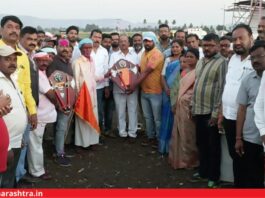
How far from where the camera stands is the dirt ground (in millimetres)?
5117

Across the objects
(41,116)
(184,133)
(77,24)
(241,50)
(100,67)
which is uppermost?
(77,24)

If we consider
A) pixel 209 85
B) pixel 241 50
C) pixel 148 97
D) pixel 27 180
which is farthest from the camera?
pixel 148 97

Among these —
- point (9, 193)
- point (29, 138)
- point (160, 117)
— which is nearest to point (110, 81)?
point (160, 117)

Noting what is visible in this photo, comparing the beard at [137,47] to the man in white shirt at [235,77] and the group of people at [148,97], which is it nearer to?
the group of people at [148,97]

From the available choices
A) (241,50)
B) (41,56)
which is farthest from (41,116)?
(241,50)

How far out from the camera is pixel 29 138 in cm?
508

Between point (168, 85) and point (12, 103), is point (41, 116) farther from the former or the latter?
point (168, 85)

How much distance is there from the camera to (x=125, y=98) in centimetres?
694

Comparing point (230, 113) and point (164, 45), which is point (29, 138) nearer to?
point (230, 113)

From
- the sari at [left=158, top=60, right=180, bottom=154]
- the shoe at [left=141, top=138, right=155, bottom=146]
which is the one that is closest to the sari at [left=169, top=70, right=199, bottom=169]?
the sari at [left=158, top=60, right=180, bottom=154]

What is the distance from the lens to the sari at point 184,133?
5398 mm

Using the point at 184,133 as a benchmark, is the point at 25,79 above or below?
above

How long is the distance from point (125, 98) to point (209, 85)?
7.97 ft

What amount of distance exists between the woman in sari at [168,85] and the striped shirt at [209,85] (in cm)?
104
